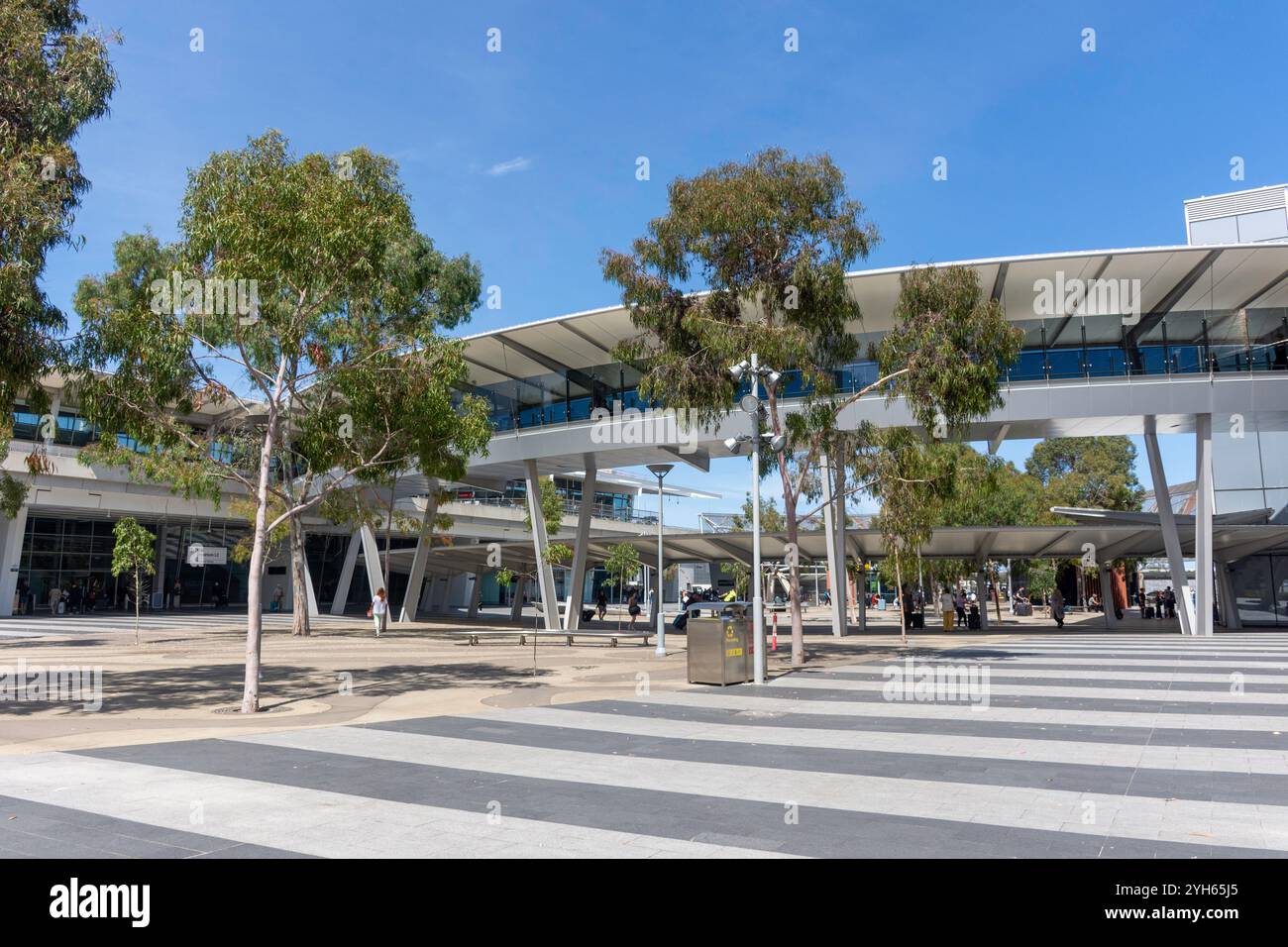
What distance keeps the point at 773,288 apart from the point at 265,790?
49.2ft

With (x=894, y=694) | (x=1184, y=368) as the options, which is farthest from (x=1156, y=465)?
(x=894, y=694)

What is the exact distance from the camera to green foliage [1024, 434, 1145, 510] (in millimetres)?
63000

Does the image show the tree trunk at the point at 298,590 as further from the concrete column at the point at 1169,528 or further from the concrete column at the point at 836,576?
the concrete column at the point at 1169,528

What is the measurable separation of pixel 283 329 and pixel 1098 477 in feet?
211

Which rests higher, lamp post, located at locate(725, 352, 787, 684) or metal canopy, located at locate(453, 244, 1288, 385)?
metal canopy, located at locate(453, 244, 1288, 385)

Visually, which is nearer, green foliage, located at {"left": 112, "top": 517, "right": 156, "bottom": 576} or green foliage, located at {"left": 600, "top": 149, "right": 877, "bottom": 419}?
green foliage, located at {"left": 600, "top": 149, "right": 877, "bottom": 419}

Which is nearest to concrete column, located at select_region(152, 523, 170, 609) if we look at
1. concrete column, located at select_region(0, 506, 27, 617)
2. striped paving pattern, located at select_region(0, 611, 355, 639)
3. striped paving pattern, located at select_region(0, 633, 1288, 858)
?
striped paving pattern, located at select_region(0, 611, 355, 639)

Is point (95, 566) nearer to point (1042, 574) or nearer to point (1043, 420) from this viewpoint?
point (1043, 420)

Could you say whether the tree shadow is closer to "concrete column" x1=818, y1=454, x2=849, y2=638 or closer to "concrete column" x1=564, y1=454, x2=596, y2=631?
"concrete column" x1=564, y1=454, x2=596, y2=631

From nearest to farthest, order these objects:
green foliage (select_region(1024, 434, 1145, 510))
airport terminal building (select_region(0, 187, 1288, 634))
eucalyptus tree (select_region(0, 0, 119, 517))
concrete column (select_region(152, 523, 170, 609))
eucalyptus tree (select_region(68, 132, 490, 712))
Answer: eucalyptus tree (select_region(0, 0, 119, 517)) < eucalyptus tree (select_region(68, 132, 490, 712)) < airport terminal building (select_region(0, 187, 1288, 634)) < concrete column (select_region(152, 523, 170, 609)) < green foliage (select_region(1024, 434, 1145, 510))

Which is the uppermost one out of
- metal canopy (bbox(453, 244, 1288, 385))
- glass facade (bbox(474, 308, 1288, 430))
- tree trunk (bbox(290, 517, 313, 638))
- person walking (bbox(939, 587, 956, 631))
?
metal canopy (bbox(453, 244, 1288, 385))

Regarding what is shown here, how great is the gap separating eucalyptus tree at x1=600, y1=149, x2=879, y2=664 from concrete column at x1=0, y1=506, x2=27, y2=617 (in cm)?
3434

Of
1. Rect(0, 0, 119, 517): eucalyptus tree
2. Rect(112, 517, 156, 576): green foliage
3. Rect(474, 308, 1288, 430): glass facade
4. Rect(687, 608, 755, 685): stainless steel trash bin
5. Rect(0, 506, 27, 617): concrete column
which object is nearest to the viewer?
Rect(0, 0, 119, 517): eucalyptus tree

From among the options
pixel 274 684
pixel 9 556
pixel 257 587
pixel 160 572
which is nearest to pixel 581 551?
pixel 274 684
